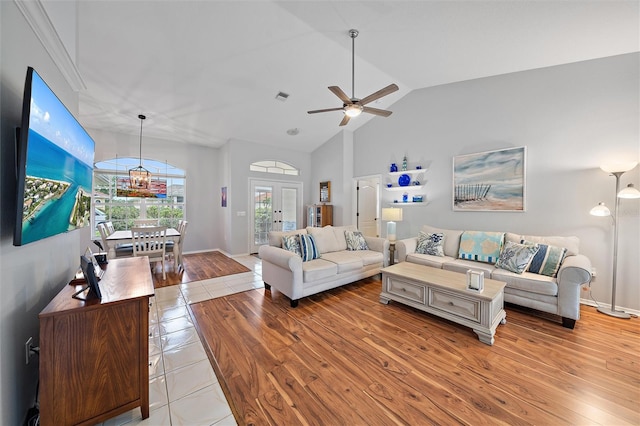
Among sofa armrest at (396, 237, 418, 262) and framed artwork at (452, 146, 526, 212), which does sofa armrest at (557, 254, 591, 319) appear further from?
sofa armrest at (396, 237, 418, 262)

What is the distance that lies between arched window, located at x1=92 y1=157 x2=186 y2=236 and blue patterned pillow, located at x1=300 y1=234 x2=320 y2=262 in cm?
357

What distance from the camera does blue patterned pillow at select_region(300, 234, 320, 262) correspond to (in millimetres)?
3514

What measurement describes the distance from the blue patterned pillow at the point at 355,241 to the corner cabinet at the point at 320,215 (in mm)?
2014

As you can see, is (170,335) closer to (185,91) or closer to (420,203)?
(185,91)

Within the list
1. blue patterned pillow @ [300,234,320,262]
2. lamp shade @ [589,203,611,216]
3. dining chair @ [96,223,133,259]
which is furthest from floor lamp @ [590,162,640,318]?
dining chair @ [96,223,133,259]

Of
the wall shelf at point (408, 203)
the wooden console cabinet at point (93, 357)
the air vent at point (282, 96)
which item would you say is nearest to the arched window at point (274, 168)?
the air vent at point (282, 96)

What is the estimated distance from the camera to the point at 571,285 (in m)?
2.54

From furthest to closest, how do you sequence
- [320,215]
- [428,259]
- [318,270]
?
[320,215]
[428,259]
[318,270]

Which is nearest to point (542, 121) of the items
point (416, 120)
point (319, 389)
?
point (416, 120)

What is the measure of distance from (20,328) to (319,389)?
1848 millimetres

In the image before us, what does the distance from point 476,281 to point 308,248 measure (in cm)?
210

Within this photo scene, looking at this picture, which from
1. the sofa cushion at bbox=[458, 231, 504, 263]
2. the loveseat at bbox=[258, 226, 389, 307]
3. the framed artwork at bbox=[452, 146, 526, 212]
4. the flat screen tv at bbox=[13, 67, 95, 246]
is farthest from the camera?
the framed artwork at bbox=[452, 146, 526, 212]

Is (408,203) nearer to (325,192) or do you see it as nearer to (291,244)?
(325,192)

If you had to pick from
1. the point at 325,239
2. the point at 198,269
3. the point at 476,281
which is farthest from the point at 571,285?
the point at 198,269
